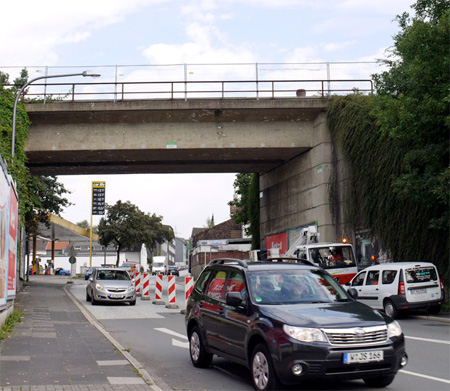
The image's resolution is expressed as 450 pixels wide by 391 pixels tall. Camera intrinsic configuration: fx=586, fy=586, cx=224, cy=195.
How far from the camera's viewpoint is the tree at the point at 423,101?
16578 mm

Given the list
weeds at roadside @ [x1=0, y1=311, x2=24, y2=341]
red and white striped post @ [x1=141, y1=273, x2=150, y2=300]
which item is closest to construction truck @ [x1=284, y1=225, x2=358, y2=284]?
red and white striped post @ [x1=141, y1=273, x2=150, y2=300]

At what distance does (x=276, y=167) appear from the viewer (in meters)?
32.1

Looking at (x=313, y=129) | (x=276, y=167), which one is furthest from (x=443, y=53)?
(x=276, y=167)

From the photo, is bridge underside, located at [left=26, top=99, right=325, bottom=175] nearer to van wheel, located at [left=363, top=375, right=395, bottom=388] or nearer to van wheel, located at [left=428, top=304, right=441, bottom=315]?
van wheel, located at [left=428, top=304, right=441, bottom=315]

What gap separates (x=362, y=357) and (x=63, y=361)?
4834 millimetres

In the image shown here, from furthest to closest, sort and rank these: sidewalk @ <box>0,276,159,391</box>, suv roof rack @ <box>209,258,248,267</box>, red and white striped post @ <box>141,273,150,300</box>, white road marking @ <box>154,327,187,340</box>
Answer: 1. red and white striped post @ <box>141,273,150,300</box>
2. white road marking @ <box>154,327,187,340</box>
3. suv roof rack @ <box>209,258,248,267</box>
4. sidewalk @ <box>0,276,159,391</box>

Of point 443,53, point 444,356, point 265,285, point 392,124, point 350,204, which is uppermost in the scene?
point 443,53

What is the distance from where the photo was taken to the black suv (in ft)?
21.2

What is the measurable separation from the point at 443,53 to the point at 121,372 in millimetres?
13230

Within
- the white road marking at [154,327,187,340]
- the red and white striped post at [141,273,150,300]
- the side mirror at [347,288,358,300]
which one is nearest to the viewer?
the side mirror at [347,288,358,300]

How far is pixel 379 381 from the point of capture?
23.7 ft

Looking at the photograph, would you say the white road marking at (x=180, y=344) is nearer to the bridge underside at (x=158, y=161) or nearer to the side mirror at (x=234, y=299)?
the side mirror at (x=234, y=299)

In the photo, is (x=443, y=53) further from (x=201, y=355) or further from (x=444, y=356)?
(x=201, y=355)

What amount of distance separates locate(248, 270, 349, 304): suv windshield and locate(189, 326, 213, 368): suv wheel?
161 cm
